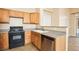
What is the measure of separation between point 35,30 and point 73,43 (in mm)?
580

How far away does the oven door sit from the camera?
1.88 metres

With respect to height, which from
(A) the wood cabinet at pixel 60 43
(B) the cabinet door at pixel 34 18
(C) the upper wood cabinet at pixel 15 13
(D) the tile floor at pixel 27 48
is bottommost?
(D) the tile floor at pixel 27 48

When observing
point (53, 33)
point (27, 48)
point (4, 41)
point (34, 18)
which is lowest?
point (27, 48)

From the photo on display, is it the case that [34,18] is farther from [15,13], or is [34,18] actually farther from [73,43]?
[73,43]

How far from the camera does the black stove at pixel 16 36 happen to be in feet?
6.13

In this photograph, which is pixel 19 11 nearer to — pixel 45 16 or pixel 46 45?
pixel 45 16

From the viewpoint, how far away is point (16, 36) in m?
1.94

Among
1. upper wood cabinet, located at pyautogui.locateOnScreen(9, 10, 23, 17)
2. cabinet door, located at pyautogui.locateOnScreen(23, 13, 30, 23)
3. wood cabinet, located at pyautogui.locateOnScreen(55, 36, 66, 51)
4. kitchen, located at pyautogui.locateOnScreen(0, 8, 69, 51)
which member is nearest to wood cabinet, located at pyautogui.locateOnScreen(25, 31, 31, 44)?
kitchen, located at pyautogui.locateOnScreen(0, 8, 69, 51)

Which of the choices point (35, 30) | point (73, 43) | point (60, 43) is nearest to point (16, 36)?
point (35, 30)

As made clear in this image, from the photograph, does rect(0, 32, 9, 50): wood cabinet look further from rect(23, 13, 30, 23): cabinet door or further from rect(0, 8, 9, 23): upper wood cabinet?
rect(23, 13, 30, 23): cabinet door

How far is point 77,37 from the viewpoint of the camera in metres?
1.86

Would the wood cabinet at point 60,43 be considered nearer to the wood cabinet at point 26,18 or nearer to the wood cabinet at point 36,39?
the wood cabinet at point 36,39

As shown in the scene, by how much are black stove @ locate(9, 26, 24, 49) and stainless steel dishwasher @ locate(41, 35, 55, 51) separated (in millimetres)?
315

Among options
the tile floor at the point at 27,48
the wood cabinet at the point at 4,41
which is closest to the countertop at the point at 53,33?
the tile floor at the point at 27,48
